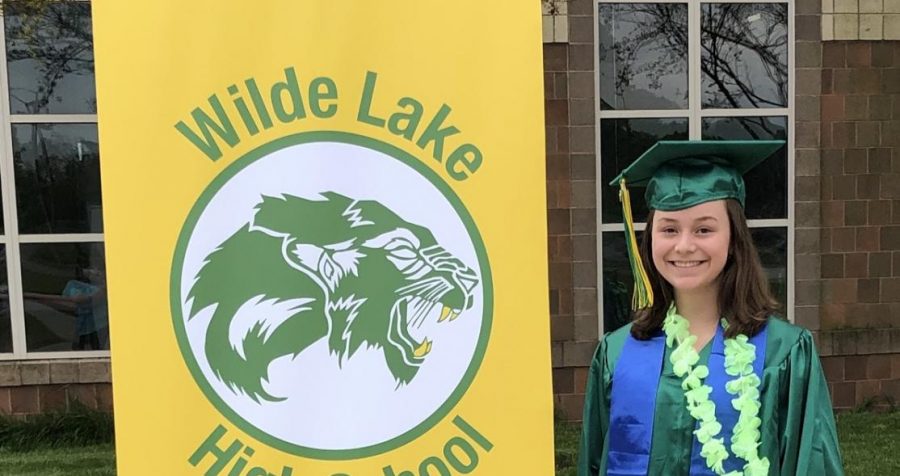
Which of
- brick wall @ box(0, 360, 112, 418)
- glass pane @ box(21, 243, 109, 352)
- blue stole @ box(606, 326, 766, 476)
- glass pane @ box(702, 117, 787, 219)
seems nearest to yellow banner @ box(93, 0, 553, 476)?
blue stole @ box(606, 326, 766, 476)

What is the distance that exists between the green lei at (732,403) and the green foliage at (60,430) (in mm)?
4240

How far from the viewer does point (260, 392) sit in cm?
154

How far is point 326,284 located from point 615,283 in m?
4.00

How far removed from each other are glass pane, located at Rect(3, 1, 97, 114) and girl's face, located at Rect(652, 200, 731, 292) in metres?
4.41

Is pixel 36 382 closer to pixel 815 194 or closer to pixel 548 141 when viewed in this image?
pixel 548 141

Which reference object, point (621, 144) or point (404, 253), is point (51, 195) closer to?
point (621, 144)

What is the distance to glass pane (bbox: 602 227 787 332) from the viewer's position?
17.2 feet

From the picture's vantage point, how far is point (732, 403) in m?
1.64

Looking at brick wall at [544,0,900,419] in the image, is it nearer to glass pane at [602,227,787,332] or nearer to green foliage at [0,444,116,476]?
glass pane at [602,227,787,332]

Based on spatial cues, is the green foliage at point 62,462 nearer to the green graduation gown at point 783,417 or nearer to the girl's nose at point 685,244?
the green graduation gown at point 783,417

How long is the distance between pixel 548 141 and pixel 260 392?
3.75 m

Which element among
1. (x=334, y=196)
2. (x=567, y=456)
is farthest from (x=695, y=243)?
(x=567, y=456)

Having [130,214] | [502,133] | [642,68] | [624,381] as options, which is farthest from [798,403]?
[642,68]

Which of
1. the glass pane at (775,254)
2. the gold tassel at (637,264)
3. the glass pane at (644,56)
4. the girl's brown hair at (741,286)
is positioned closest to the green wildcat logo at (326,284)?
the gold tassel at (637,264)
